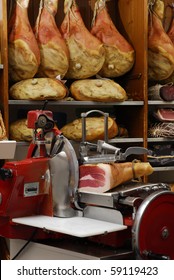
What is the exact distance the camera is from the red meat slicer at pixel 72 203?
227 centimetres

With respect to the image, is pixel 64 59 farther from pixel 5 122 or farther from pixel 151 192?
pixel 151 192

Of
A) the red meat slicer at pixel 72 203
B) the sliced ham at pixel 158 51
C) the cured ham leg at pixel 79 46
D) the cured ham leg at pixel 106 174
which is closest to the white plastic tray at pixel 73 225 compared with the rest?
the red meat slicer at pixel 72 203

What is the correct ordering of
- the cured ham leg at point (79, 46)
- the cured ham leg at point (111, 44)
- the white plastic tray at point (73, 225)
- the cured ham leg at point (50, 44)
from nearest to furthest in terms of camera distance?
the white plastic tray at point (73, 225)
the cured ham leg at point (50, 44)
the cured ham leg at point (79, 46)
the cured ham leg at point (111, 44)

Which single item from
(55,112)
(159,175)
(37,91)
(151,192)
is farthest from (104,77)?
(151,192)

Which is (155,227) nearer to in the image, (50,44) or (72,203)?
(72,203)

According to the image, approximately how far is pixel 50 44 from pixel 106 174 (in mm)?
1333

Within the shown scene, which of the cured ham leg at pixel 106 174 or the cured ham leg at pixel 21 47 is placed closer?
the cured ham leg at pixel 106 174

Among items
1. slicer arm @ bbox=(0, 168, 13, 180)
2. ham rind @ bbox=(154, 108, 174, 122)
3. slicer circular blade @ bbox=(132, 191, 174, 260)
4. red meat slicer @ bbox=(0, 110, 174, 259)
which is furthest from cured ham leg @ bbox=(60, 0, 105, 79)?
slicer circular blade @ bbox=(132, 191, 174, 260)

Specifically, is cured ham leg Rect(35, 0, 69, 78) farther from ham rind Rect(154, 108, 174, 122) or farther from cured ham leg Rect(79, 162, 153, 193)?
cured ham leg Rect(79, 162, 153, 193)

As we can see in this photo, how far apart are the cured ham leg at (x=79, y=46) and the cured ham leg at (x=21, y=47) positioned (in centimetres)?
29

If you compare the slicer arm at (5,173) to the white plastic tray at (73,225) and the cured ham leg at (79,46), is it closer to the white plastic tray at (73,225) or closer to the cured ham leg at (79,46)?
the white plastic tray at (73,225)

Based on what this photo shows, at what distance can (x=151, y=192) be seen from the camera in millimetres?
2443

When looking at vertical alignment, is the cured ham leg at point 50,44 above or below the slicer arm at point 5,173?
above

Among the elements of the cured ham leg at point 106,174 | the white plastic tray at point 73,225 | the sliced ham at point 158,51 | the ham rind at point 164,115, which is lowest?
the white plastic tray at point 73,225
